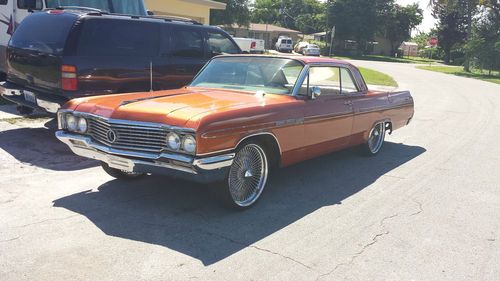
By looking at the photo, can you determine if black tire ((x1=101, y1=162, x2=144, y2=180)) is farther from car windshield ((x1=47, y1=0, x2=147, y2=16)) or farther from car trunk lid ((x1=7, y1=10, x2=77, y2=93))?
car windshield ((x1=47, y1=0, x2=147, y2=16))

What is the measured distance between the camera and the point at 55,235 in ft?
13.4

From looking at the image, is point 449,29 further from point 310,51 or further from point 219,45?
point 219,45

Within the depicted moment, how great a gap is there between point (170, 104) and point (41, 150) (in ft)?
10.4

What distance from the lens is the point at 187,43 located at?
8617mm

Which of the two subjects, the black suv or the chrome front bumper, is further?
the black suv

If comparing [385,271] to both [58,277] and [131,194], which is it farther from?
[131,194]

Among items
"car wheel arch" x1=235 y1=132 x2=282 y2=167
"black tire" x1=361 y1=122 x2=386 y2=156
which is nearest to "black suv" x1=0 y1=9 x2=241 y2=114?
"car wheel arch" x1=235 y1=132 x2=282 y2=167

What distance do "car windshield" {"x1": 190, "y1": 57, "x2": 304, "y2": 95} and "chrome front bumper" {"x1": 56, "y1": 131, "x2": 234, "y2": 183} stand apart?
1.52 metres

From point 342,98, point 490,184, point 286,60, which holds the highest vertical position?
point 286,60

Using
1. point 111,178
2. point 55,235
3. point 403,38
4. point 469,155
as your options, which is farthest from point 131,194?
point 403,38

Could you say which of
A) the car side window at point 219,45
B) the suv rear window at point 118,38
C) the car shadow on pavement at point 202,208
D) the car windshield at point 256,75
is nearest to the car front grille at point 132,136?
the car shadow on pavement at point 202,208

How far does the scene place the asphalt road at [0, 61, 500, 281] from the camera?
12.0 feet

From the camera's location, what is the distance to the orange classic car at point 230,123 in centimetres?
424

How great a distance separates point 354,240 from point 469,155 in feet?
15.4
